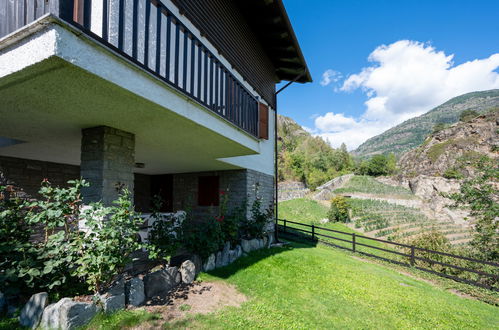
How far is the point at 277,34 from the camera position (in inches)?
324

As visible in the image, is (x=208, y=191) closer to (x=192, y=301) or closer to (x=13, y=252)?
(x=192, y=301)

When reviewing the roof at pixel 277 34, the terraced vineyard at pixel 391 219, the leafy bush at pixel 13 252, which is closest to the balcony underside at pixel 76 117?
the leafy bush at pixel 13 252

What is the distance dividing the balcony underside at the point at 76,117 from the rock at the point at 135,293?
225 centimetres

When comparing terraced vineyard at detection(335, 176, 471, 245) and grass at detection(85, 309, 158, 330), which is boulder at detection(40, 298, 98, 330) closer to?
grass at detection(85, 309, 158, 330)

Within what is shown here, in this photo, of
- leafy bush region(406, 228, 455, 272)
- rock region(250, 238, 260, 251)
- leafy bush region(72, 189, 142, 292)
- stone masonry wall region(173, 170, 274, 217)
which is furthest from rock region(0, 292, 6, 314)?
leafy bush region(406, 228, 455, 272)

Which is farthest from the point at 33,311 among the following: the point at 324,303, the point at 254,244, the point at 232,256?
the point at 254,244

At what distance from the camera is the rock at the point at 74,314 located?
97.2 inches

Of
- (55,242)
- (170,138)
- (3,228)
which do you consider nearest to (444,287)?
(170,138)

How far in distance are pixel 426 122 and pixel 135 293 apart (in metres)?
144

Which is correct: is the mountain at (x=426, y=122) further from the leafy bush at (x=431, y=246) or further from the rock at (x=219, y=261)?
the rock at (x=219, y=261)

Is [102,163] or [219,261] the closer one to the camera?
[102,163]

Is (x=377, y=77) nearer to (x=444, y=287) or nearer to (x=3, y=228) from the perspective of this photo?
(x=444, y=287)

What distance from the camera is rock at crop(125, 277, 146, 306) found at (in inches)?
127

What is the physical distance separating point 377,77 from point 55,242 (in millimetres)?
41702
